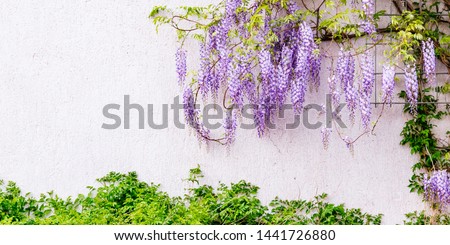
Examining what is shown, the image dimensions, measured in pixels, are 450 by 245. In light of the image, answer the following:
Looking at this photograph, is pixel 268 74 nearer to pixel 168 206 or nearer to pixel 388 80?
pixel 388 80

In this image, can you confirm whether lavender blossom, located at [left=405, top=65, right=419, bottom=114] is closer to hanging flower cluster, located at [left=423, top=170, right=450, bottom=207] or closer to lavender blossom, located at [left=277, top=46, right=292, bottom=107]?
hanging flower cluster, located at [left=423, top=170, right=450, bottom=207]

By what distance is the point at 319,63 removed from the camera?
443 cm

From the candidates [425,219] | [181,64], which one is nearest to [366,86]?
[425,219]

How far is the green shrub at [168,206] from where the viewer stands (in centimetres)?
434

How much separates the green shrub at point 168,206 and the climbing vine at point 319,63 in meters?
0.37

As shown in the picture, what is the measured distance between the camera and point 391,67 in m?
4.20

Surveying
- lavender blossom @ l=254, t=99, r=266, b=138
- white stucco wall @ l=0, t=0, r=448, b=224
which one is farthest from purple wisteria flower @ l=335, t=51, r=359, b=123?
lavender blossom @ l=254, t=99, r=266, b=138

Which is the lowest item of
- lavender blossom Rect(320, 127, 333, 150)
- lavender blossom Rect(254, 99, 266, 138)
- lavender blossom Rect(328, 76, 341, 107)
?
lavender blossom Rect(320, 127, 333, 150)

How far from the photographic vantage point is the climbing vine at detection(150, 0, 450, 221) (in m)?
4.29

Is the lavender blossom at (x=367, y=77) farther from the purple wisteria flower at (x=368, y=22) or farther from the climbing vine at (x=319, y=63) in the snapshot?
the purple wisteria flower at (x=368, y=22)

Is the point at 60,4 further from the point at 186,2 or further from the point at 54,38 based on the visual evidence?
the point at 186,2

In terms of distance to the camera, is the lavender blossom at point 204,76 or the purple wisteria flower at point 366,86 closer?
the purple wisteria flower at point 366,86

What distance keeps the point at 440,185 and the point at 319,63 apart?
3.42ft

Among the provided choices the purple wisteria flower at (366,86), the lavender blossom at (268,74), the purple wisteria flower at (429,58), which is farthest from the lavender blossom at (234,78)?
the purple wisteria flower at (429,58)
